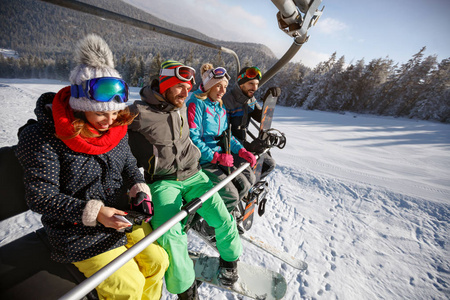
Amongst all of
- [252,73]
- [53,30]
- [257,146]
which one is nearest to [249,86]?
[252,73]

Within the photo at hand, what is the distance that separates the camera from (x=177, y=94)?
190 cm

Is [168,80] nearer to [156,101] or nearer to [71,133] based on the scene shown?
[156,101]

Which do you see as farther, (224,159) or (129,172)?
(224,159)

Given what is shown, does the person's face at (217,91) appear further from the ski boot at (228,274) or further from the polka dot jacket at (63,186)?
the ski boot at (228,274)

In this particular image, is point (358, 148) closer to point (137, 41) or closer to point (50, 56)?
point (50, 56)

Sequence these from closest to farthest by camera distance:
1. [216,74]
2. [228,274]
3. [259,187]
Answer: [228,274], [216,74], [259,187]

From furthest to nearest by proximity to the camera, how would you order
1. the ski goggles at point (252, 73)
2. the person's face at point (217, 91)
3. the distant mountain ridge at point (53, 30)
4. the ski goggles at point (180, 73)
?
the ski goggles at point (252, 73) < the person's face at point (217, 91) < the ski goggles at point (180, 73) < the distant mountain ridge at point (53, 30)

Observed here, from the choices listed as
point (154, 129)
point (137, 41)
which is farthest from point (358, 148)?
point (137, 41)

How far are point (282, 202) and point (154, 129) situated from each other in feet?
9.89

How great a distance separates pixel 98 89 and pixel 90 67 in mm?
154

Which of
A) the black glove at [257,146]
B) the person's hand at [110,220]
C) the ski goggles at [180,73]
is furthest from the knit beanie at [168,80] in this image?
the black glove at [257,146]

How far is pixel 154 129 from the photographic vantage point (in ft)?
5.98

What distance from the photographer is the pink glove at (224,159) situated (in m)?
2.43

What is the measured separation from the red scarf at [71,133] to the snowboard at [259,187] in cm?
207
